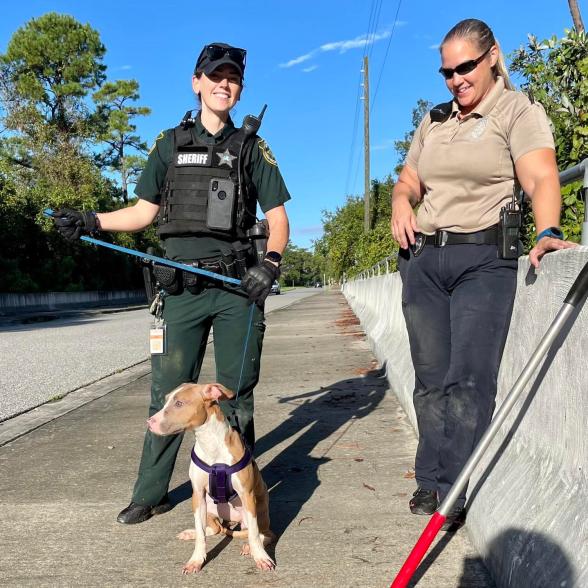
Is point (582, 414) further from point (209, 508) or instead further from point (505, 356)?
point (209, 508)

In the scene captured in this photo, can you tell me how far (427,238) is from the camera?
3.43 metres

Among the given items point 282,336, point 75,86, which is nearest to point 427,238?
point 282,336

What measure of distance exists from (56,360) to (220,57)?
8824mm

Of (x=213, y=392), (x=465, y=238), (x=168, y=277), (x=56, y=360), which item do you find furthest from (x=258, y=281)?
(x=56, y=360)

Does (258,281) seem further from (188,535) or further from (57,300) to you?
(57,300)

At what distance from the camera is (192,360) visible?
3.74 m

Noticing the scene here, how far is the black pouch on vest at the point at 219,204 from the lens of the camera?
11.7ft

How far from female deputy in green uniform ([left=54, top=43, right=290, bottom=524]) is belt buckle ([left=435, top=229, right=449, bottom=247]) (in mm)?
846

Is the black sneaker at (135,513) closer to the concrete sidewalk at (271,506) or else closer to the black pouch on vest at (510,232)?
the concrete sidewalk at (271,506)

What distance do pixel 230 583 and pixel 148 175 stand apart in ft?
7.18

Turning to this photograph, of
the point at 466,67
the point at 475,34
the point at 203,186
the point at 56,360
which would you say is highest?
the point at 475,34

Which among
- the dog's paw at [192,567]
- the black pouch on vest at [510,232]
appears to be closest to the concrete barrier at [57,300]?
the dog's paw at [192,567]

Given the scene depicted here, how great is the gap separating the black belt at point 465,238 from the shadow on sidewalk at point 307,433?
1671 millimetres

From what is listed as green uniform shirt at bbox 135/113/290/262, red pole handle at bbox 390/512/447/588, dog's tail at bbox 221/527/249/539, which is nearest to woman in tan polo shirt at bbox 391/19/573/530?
red pole handle at bbox 390/512/447/588
